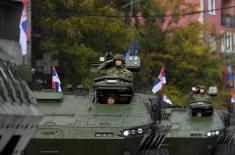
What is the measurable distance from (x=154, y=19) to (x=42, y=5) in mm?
8054

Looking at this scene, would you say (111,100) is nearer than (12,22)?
Yes

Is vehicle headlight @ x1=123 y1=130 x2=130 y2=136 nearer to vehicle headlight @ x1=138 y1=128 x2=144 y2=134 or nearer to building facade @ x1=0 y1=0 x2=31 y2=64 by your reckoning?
vehicle headlight @ x1=138 y1=128 x2=144 y2=134

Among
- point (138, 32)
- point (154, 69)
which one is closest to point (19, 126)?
point (138, 32)

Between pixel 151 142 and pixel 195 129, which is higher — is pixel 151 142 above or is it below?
above

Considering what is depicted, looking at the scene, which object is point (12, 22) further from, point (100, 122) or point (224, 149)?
point (100, 122)

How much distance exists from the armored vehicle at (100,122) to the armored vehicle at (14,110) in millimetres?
4527

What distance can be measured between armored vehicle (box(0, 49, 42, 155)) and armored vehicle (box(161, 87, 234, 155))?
34.1ft

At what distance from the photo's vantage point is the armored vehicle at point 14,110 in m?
8.24

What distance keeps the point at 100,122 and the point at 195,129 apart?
634cm

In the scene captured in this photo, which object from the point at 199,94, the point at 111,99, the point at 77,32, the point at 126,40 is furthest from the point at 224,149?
the point at 126,40

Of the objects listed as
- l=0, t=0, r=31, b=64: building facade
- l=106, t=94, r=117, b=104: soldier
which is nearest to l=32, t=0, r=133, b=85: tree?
l=0, t=0, r=31, b=64: building facade

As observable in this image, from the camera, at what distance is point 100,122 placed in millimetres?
14453

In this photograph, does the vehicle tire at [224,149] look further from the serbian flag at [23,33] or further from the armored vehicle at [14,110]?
the serbian flag at [23,33]

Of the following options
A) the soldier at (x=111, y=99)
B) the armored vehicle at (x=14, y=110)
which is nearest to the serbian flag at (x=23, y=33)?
the soldier at (x=111, y=99)
